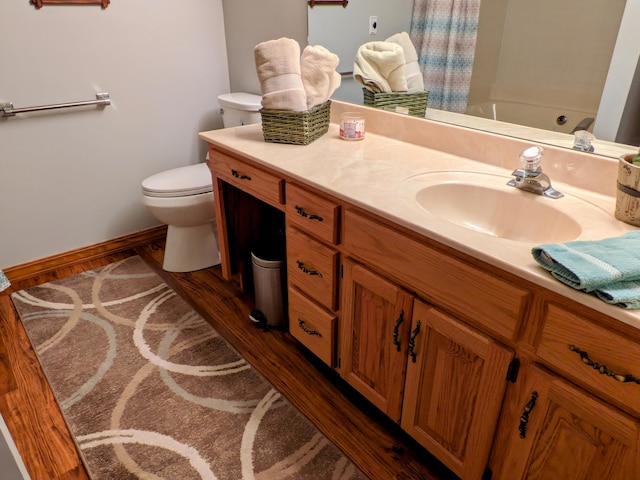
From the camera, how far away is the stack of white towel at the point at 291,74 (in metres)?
1.70

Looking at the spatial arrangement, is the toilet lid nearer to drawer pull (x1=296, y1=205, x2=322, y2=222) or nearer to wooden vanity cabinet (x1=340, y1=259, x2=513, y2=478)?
drawer pull (x1=296, y1=205, x2=322, y2=222)

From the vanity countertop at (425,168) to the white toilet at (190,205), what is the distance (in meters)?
0.43

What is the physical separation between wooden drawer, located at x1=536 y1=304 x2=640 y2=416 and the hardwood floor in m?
0.68

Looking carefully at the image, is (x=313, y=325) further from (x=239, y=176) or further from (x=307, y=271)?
(x=239, y=176)

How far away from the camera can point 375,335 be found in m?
1.40

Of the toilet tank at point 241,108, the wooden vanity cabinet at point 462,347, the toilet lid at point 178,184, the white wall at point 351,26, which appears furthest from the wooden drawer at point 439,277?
the toilet tank at point 241,108

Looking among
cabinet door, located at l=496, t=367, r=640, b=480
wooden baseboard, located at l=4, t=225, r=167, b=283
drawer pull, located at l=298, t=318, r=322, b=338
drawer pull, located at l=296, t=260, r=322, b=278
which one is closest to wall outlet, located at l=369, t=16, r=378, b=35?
drawer pull, located at l=296, t=260, r=322, b=278

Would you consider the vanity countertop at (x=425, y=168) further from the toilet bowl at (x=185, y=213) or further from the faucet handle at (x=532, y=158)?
the toilet bowl at (x=185, y=213)

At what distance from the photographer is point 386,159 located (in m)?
1.59

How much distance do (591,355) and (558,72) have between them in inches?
32.6

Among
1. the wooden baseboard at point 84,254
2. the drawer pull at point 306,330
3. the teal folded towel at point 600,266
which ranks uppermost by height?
the teal folded towel at point 600,266

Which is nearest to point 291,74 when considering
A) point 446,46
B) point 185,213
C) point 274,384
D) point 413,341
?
point 446,46

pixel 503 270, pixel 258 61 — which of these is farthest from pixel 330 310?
pixel 258 61

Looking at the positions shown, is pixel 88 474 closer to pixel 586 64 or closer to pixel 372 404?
pixel 372 404
